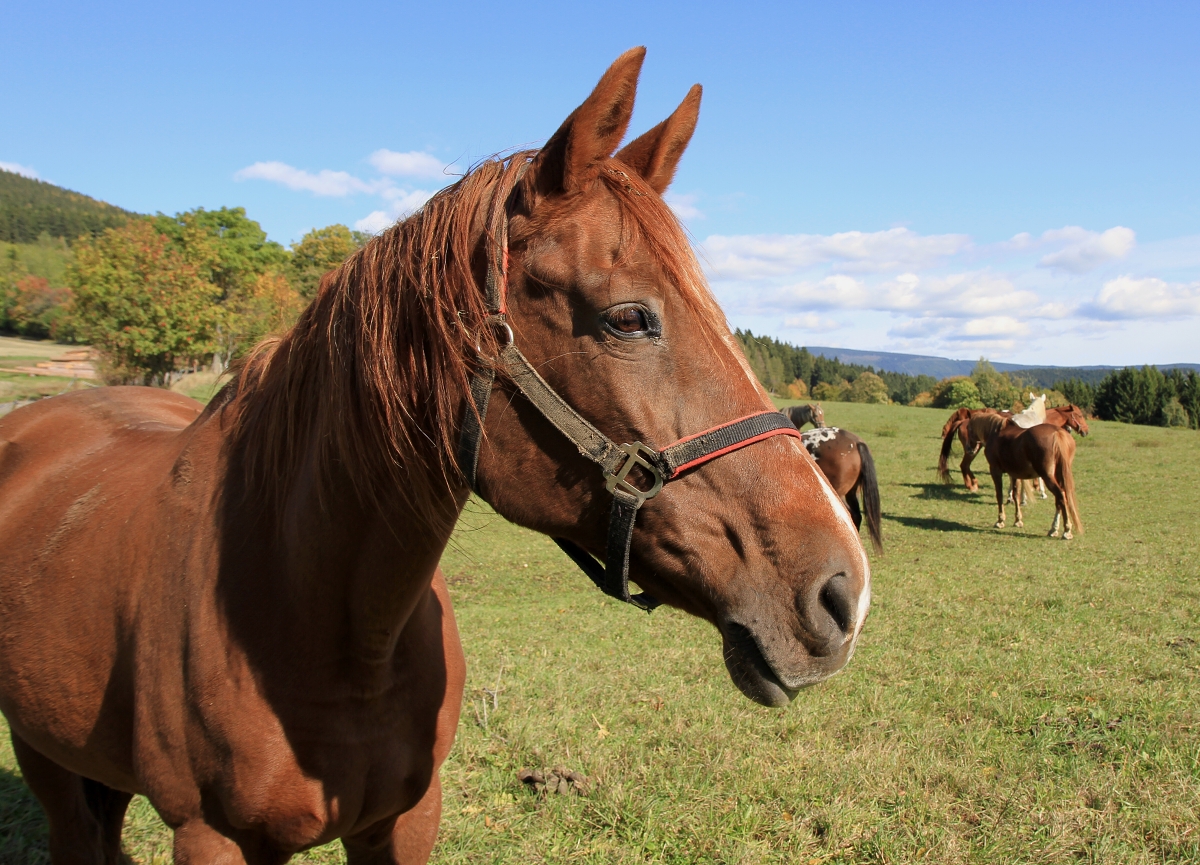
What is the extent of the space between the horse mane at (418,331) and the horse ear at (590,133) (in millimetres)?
65

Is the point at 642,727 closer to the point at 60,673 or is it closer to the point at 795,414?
the point at 60,673

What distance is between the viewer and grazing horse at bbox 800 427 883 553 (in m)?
10.5

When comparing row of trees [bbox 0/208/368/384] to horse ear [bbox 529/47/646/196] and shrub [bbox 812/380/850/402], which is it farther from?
shrub [bbox 812/380/850/402]

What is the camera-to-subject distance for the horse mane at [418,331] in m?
1.36

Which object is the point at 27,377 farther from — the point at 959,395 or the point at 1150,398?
the point at 1150,398

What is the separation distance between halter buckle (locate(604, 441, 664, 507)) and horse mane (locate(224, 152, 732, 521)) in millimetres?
286

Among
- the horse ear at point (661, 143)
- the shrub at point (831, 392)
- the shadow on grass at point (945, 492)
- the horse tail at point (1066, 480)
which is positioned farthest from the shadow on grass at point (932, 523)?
the shrub at point (831, 392)

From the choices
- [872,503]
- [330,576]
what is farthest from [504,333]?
[872,503]

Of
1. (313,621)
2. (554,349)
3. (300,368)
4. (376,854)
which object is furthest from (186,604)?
(554,349)

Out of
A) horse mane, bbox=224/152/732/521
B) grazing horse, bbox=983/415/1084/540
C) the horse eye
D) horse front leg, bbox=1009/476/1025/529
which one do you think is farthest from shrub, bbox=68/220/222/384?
the horse eye

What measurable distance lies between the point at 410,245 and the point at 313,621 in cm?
91

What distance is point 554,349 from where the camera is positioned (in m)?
1.34

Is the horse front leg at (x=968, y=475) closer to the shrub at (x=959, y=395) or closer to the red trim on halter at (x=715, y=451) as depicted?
the red trim on halter at (x=715, y=451)

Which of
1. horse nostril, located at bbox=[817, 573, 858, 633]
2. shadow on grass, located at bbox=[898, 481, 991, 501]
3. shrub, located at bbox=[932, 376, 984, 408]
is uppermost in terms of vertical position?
shrub, located at bbox=[932, 376, 984, 408]
